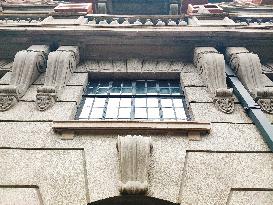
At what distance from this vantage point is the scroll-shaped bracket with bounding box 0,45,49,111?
6531 millimetres

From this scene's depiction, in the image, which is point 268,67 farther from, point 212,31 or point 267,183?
point 267,183

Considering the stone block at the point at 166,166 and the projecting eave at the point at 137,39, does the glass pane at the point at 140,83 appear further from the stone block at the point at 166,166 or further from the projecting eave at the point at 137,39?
the stone block at the point at 166,166

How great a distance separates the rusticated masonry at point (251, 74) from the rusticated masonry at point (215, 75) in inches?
17.3

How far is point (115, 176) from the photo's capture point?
4.97 m

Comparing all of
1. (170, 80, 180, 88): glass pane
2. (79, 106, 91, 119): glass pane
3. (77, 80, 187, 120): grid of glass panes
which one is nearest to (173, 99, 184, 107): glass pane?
(77, 80, 187, 120): grid of glass panes

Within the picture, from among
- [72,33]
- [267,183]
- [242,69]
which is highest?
[72,33]

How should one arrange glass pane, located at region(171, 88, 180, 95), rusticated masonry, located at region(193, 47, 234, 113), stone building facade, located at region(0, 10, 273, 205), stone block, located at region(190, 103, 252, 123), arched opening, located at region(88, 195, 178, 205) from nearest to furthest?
arched opening, located at region(88, 195, 178, 205) < stone building facade, located at region(0, 10, 273, 205) < stone block, located at region(190, 103, 252, 123) < rusticated masonry, located at region(193, 47, 234, 113) < glass pane, located at region(171, 88, 180, 95)

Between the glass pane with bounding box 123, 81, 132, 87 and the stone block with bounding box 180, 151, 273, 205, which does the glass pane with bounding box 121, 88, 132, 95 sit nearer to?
the glass pane with bounding box 123, 81, 132, 87

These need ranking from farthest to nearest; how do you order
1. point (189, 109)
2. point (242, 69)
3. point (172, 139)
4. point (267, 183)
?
point (242, 69) → point (189, 109) → point (172, 139) → point (267, 183)

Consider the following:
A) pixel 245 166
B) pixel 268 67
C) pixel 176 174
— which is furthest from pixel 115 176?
pixel 268 67

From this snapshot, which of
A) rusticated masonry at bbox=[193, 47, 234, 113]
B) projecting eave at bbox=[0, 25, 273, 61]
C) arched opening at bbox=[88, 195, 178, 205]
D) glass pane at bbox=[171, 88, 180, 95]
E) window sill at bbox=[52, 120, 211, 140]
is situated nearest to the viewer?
arched opening at bbox=[88, 195, 178, 205]

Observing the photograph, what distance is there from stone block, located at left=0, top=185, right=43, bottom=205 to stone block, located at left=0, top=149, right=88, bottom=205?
0.08m

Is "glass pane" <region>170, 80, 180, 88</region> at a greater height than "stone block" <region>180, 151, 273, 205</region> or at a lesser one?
greater

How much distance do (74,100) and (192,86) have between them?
9.19 feet
